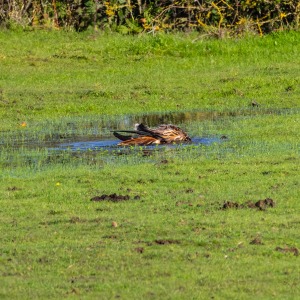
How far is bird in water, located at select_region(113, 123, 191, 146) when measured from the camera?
36.4ft

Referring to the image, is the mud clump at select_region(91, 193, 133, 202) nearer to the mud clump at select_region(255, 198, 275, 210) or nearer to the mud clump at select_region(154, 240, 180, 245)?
the mud clump at select_region(255, 198, 275, 210)

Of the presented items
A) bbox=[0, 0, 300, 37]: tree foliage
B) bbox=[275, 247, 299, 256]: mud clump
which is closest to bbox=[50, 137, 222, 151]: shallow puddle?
bbox=[275, 247, 299, 256]: mud clump

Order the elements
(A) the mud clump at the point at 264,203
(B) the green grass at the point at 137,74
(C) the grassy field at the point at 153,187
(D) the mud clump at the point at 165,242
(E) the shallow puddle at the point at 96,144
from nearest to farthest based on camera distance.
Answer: (C) the grassy field at the point at 153,187
(D) the mud clump at the point at 165,242
(A) the mud clump at the point at 264,203
(E) the shallow puddle at the point at 96,144
(B) the green grass at the point at 137,74

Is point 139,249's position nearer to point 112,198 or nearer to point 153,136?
point 112,198

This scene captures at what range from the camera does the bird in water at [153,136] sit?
36.4ft

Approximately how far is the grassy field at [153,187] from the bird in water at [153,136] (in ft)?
1.34

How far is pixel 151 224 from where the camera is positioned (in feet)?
22.8

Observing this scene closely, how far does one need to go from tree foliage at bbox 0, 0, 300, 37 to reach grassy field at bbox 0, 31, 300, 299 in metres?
2.91

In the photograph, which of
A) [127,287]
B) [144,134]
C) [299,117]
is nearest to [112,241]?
[127,287]

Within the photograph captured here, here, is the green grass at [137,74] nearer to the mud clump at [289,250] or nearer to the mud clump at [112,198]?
the mud clump at [112,198]

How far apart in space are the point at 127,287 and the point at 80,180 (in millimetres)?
3340

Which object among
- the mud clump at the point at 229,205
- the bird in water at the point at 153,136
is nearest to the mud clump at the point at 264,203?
the mud clump at the point at 229,205

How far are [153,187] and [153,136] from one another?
2844 mm

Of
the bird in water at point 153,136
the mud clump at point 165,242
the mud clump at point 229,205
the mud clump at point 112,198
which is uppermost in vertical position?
the mud clump at point 165,242
